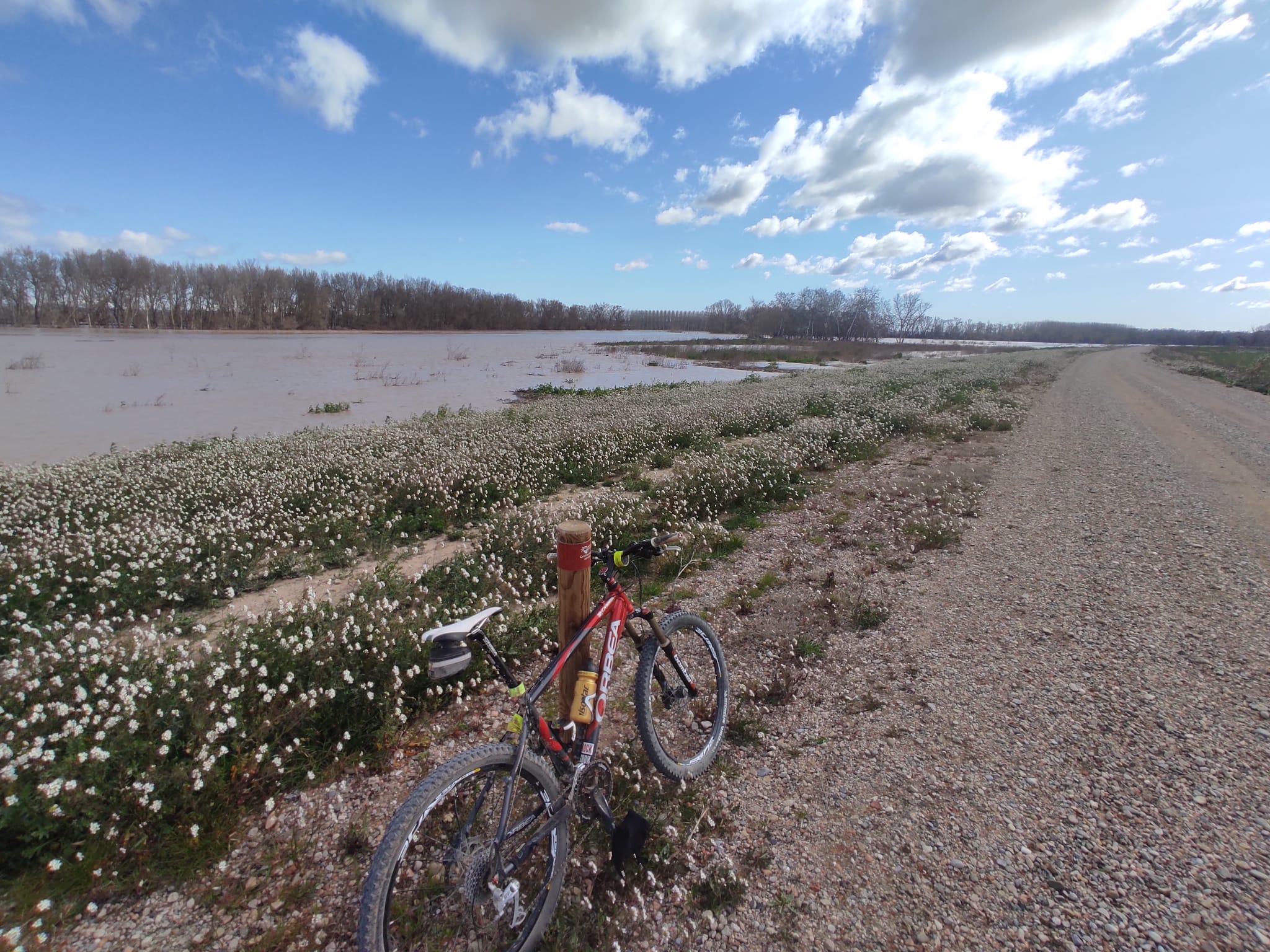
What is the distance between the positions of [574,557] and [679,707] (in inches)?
75.6

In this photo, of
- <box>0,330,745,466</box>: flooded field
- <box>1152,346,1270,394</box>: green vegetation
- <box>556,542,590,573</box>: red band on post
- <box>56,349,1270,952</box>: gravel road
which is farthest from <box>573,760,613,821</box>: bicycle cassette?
<box>1152,346,1270,394</box>: green vegetation

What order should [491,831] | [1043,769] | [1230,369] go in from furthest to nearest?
[1230,369]
[1043,769]
[491,831]

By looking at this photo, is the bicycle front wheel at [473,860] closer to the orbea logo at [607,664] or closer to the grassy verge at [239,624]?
the orbea logo at [607,664]

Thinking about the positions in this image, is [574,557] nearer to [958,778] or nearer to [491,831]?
[491,831]

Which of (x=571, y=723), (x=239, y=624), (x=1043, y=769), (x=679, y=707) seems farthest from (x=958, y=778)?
(x=239, y=624)

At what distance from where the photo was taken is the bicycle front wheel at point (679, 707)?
3543mm

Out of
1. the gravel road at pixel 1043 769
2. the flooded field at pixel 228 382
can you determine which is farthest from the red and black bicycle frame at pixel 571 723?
the flooded field at pixel 228 382

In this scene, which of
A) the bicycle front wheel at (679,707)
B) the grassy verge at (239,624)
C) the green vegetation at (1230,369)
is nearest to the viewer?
the grassy verge at (239,624)

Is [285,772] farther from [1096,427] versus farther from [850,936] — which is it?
[1096,427]

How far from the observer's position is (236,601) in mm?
6191

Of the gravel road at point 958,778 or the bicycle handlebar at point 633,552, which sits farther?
the bicycle handlebar at point 633,552

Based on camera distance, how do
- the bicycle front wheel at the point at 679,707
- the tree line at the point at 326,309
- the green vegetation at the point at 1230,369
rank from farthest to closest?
the tree line at the point at 326,309, the green vegetation at the point at 1230,369, the bicycle front wheel at the point at 679,707

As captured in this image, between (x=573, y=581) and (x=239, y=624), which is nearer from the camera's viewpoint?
(x=573, y=581)

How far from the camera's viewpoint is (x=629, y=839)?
292 cm
